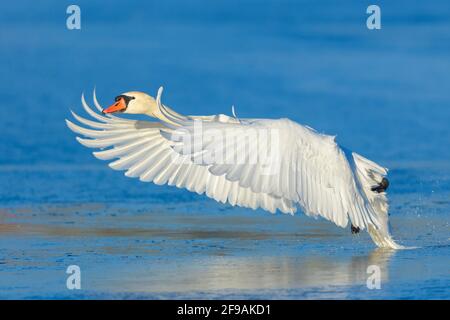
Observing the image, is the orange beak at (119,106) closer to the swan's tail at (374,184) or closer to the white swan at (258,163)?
the white swan at (258,163)

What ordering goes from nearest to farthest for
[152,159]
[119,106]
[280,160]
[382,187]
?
[280,160]
[382,187]
[152,159]
[119,106]

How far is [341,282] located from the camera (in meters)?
10.6

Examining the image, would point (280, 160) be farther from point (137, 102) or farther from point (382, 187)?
point (137, 102)

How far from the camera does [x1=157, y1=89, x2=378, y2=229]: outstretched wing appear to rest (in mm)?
10898

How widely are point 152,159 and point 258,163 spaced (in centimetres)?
205

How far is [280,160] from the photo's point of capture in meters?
11.1

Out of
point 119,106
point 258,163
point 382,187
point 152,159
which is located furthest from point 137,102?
point 382,187

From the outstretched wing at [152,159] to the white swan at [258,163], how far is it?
0.03ft

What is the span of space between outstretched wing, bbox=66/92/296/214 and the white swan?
0.4 inches
